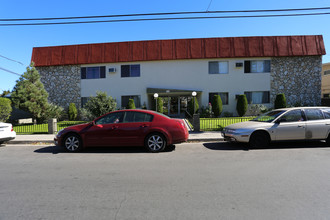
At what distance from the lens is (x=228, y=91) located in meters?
18.3

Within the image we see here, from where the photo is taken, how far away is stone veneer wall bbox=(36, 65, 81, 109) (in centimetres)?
1906

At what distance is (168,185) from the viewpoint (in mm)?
3822

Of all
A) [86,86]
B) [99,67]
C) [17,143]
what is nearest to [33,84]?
[86,86]

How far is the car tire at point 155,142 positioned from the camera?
6.66m

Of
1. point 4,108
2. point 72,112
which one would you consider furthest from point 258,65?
point 4,108

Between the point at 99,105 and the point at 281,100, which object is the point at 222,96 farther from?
the point at 99,105

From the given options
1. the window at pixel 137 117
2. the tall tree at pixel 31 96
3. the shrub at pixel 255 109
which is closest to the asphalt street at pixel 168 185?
the window at pixel 137 117

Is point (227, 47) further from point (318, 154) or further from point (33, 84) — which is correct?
point (33, 84)

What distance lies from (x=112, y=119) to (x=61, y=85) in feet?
49.5

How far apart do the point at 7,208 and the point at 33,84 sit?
15.2 m

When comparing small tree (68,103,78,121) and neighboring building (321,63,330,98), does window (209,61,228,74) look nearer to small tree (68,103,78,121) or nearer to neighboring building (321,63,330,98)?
small tree (68,103,78,121)

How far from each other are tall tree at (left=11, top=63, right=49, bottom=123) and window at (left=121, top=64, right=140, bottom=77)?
7018 millimetres

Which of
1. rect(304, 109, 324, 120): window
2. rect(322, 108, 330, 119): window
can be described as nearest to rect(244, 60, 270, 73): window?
rect(322, 108, 330, 119): window

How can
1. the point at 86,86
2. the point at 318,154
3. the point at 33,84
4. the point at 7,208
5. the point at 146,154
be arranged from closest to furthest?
1. the point at 7,208
2. the point at 318,154
3. the point at 146,154
4. the point at 33,84
5. the point at 86,86
